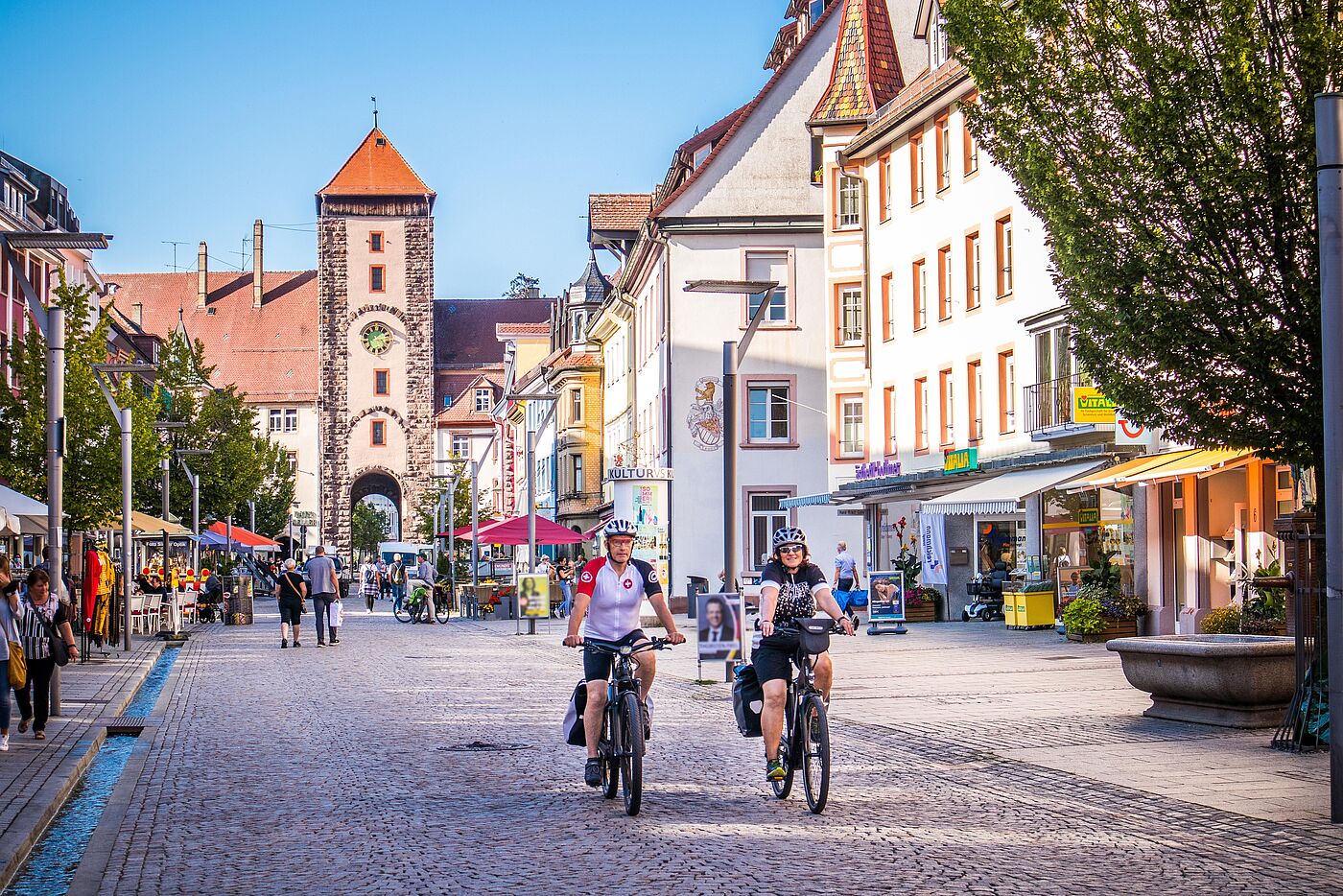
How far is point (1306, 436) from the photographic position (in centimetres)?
1437

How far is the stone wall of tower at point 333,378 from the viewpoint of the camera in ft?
375

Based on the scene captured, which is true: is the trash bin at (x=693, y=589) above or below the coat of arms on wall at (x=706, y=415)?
below

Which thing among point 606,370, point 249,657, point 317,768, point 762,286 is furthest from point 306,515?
point 317,768

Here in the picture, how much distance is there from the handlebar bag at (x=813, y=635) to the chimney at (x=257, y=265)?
124365mm

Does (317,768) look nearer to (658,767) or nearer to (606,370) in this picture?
(658,767)

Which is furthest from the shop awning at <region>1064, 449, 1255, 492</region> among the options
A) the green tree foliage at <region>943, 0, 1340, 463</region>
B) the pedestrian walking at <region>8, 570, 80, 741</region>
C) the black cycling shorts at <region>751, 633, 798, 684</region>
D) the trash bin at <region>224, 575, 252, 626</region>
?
the trash bin at <region>224, 575, 252, 626</region>

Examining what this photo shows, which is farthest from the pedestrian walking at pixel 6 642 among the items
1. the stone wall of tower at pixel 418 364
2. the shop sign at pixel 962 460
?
the stone wall of tower at pixel 418 364

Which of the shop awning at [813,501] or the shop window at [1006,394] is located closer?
the shop window at [1006,394]

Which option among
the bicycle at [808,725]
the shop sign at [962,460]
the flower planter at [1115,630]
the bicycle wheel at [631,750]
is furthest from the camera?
the shop sign at [962,460]

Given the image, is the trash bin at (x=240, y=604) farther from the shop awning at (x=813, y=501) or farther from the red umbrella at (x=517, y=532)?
the shop awning at (x=813, y=501)

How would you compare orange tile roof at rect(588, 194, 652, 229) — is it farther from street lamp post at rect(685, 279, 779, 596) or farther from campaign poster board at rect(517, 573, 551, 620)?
street lamp post at rect(685, 279, 779, 596)

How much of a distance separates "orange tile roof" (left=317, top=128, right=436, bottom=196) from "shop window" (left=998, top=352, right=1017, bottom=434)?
270 ft

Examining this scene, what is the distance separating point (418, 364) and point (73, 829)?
107379 mm

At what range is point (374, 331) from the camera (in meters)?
116
